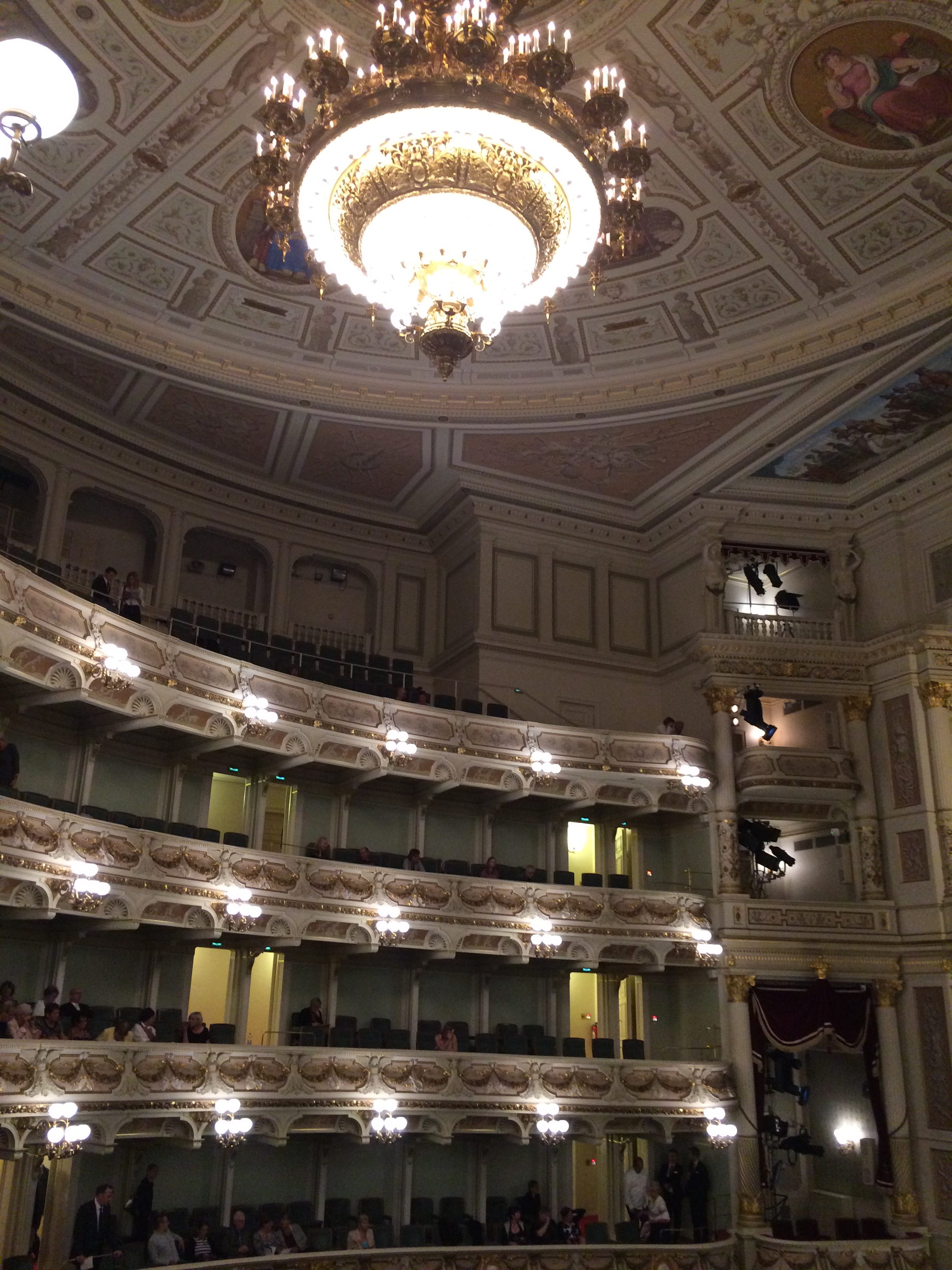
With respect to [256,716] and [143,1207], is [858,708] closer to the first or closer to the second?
[256,716]

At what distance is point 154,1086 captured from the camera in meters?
14.9

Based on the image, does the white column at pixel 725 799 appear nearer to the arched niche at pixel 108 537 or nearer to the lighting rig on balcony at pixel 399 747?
the lighting rig on balcony at pixel 399 747

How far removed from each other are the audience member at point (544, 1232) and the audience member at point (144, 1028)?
21.2ft

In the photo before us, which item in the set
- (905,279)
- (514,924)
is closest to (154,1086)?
(514,924)

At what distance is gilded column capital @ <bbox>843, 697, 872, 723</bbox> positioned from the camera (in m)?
21.4

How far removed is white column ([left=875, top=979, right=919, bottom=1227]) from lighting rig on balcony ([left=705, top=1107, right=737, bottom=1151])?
8.31 ft

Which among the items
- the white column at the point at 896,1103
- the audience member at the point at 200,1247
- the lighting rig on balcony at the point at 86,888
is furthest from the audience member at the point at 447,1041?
the white column at the point at 896,1103

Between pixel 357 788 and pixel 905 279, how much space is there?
1227 centimetres

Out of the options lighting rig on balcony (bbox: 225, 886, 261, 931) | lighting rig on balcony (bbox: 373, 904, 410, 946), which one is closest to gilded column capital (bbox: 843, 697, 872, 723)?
lighting rig on balcony (bbox: 373, 904, 410, 946)

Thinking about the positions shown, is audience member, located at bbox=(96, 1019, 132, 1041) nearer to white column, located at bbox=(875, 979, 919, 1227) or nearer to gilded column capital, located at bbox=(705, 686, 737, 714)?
gilded column capital, located at bbox=(705, 686, 737, 714)

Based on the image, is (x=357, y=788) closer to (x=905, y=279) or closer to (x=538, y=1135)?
(x=538, y=1135)

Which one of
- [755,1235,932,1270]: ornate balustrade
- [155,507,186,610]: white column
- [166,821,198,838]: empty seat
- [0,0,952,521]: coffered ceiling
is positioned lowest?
[755,1235,932,1270]: ornate balustrade

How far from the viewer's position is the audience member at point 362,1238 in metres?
16.0

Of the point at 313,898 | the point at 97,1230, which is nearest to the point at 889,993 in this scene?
the point at 313,898
